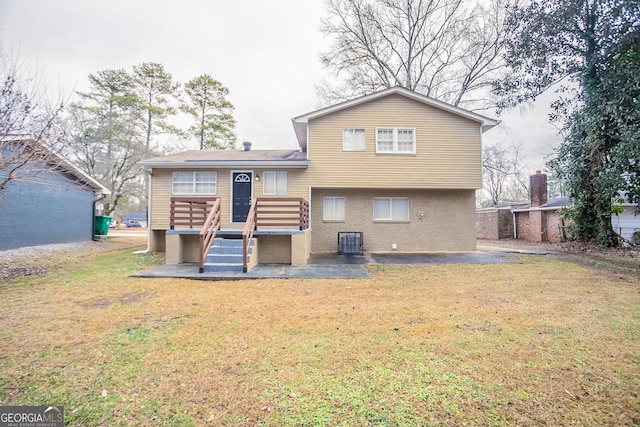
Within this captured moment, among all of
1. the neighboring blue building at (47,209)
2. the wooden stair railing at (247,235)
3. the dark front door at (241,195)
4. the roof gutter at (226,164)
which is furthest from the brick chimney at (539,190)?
the neighboring blue building at (47,209)

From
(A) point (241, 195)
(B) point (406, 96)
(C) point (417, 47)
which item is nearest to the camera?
(A) point (241, 195)

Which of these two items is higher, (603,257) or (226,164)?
(226,164)

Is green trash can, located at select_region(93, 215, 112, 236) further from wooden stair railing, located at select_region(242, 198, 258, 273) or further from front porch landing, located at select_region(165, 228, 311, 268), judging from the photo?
wooden stair railing, located at select_region(242, 198, 258, 273)

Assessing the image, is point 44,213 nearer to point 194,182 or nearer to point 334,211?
point 194,182

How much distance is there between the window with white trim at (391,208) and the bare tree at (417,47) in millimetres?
11372

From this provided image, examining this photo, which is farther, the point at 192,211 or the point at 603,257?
the point at 603,257

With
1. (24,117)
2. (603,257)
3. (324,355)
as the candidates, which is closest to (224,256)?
(24,117)

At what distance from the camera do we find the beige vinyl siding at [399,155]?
11.6 meters

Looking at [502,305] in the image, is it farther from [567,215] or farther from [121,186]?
[121,186]

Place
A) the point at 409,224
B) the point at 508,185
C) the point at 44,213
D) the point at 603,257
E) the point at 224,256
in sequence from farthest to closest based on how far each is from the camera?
the point at 508,185 → the point at 44,213 → the point at 409,224 → the point at 603,257 → the point at 224,256

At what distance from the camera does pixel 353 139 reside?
11.9 metres

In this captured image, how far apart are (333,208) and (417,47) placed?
47.1 feet

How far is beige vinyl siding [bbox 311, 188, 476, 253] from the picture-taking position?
40.3ft

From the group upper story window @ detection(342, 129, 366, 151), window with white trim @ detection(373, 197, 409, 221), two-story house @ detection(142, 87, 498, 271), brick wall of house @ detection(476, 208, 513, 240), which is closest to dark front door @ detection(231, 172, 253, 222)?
two-story house @ detection(142, 87, 498, 271)
